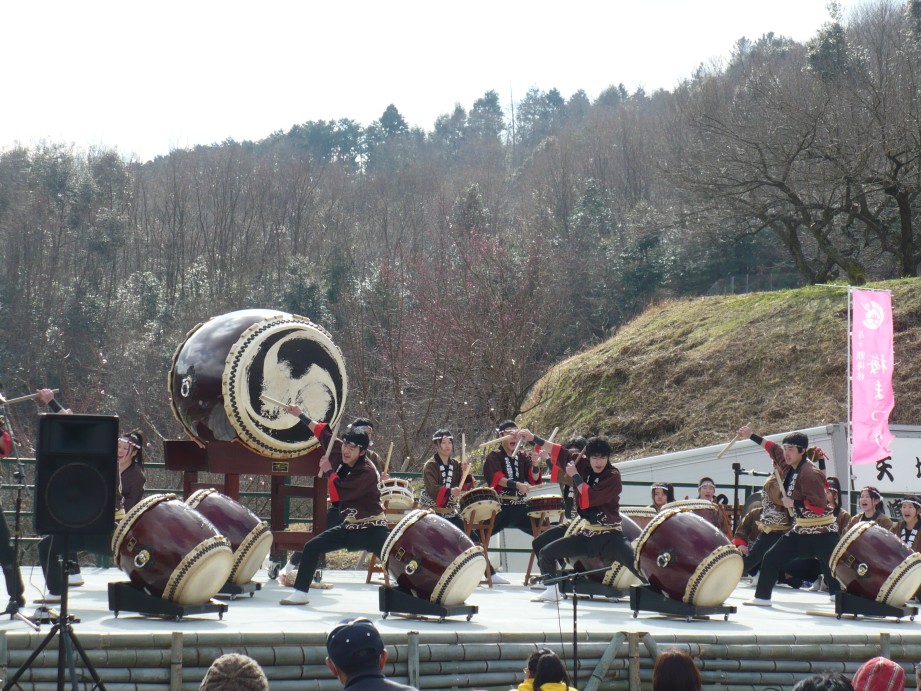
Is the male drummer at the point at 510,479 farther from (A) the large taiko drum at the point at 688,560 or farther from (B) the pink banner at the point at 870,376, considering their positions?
(B) the pink banner at the point at 870,376

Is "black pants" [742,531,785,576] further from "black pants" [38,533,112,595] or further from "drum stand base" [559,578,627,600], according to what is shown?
"black pants" [38,533,112,595]

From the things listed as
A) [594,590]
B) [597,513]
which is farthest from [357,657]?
[594,590]

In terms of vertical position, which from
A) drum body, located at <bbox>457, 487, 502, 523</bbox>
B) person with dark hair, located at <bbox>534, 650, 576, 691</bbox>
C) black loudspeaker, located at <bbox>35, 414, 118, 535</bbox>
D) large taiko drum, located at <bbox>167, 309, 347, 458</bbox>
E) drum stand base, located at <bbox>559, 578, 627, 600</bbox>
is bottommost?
drum stand base, located at <bbox>559, 578, 627, 600</bbox>

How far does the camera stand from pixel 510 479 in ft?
39.7

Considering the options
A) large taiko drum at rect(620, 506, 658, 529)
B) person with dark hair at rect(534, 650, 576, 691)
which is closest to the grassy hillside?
large taiko drum at rect(620, 506, 658, 529)

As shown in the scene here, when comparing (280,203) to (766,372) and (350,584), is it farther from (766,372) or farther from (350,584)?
(350,584)

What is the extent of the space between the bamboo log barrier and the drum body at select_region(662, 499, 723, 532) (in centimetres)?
144

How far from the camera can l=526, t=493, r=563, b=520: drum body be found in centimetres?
1189

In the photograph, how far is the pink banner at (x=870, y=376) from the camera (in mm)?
15641

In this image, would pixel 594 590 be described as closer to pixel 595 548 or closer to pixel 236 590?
pixel 595 548

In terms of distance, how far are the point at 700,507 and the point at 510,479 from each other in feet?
6.63

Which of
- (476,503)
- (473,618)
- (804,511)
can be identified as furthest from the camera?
(476,503)

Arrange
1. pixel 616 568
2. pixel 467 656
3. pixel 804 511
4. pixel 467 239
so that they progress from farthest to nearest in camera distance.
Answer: pixel 467 239 → pixel 616 568 → pixel 804 511 → pixel 467 656

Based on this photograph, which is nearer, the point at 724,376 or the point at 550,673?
the point at 550,673
